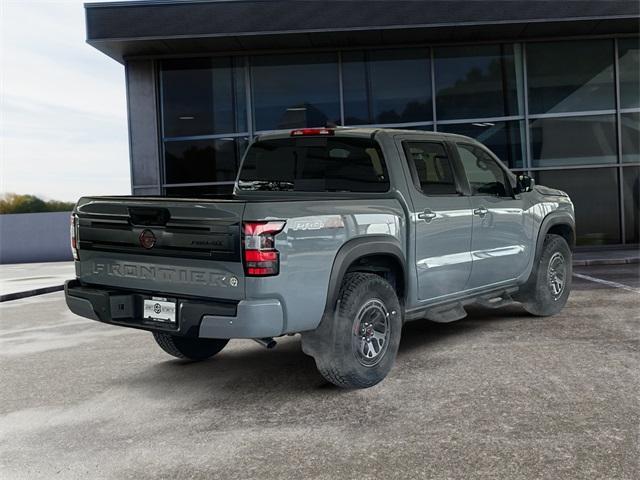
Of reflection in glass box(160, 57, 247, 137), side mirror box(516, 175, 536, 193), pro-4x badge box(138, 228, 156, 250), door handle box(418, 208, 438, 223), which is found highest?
reflection in glass box(160, 57, 247, 137)

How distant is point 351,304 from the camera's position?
15.1 ft

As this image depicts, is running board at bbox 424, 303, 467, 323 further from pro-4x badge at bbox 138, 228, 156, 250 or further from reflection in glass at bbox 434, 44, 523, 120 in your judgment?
reflection in glass at bbox 434, 44, 523, 120

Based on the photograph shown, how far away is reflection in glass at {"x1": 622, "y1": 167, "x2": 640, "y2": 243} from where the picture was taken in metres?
15.2

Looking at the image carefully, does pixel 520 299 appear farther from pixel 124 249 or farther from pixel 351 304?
pixel 124 249

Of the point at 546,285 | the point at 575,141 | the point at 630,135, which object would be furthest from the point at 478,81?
the point at 546,285

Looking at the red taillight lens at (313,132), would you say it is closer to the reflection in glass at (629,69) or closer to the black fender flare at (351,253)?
the black fender flare at (351,253)

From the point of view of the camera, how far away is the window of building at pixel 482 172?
20.1 feet

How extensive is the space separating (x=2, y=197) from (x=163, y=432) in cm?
3617

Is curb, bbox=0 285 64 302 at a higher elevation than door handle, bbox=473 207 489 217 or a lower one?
lower

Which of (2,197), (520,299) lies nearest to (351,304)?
(520,299)

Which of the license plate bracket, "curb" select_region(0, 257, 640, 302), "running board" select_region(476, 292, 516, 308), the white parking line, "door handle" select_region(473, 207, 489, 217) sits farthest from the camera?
"curb" select_region(0, 257, 640, 302)

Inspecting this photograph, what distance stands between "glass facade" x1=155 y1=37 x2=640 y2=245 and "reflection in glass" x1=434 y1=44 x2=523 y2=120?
0.9 inches

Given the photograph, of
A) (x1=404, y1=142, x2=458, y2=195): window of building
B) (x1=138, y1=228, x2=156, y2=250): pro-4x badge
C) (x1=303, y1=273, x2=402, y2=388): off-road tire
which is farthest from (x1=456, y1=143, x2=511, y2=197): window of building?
(x1=138, y1=228, x2=156, y2=250): pro-4x badge

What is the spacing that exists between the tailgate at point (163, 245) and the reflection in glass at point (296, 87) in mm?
10688
